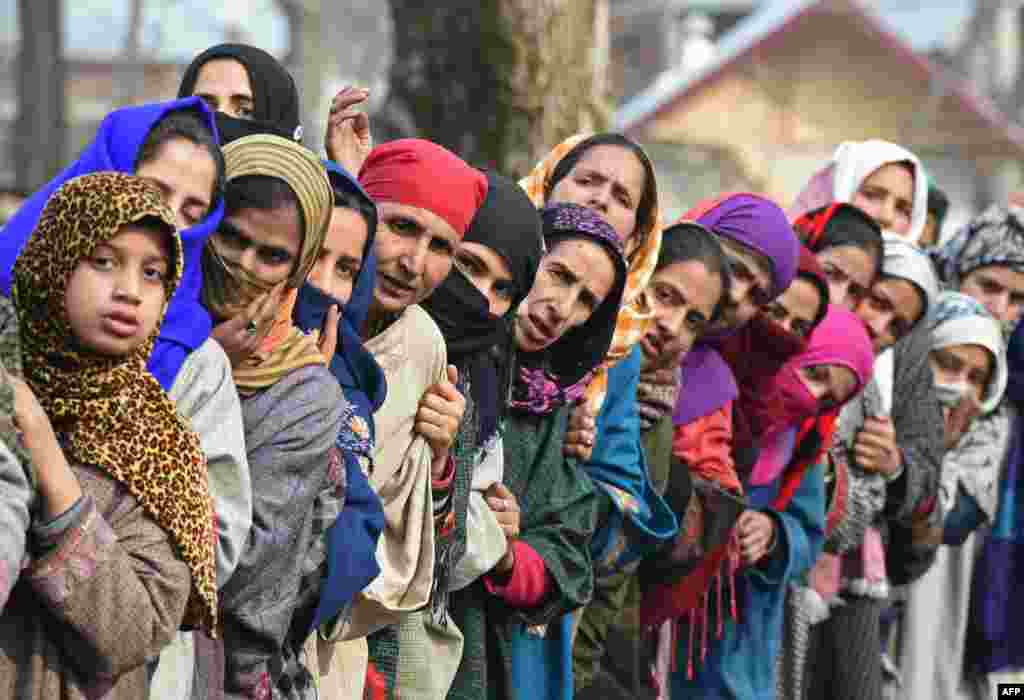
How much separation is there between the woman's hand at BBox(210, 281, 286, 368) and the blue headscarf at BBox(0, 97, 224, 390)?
37 mm

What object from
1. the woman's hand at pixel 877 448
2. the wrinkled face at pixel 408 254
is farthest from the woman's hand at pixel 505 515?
the woman's hand at pixel 877 448

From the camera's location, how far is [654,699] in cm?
582

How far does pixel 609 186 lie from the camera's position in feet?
17.5

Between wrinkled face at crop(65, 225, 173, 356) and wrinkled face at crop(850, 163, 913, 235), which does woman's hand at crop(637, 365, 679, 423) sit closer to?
wrinkled face at crop(850, 163, 913, 235)

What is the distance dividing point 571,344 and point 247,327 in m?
1.43

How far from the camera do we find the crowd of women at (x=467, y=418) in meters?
3.31

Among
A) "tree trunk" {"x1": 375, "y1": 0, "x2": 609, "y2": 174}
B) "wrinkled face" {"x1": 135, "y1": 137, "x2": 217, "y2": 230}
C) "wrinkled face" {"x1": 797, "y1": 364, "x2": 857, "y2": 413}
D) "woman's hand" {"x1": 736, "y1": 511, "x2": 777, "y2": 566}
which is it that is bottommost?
"woman's hand" {"x1": 736, "y1": 511, "x2": 777, "y2": 566}

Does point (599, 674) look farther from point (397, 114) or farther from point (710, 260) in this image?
point (397, 114)

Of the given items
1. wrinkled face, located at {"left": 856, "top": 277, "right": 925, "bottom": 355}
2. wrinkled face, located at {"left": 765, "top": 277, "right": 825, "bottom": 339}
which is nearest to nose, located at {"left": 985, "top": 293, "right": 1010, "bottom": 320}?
wrinkled face, located at {"left": 856, "top": 277, "right": 925, "bottom": 355}

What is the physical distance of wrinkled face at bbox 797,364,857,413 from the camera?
6113mm

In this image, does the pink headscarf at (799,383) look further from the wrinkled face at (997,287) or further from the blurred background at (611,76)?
the blurred background at (611,76)

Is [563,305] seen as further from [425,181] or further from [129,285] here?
[129,285]

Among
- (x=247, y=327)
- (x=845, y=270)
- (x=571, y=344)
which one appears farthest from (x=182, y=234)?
(x=845, y=270)

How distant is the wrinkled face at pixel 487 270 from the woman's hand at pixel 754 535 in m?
1.59
